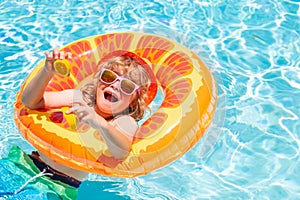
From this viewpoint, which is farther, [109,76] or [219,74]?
[219,74]

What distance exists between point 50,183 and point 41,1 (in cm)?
301

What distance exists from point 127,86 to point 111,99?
15 cm

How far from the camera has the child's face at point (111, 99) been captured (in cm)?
353

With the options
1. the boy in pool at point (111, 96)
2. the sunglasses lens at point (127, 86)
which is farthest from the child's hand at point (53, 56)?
the sunglasses lens at point (127, 86)

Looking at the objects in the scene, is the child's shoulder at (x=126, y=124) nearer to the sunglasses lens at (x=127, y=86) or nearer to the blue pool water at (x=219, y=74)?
the sunglasses lens at (x=127, y=86)

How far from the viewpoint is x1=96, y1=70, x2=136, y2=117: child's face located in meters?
3.53

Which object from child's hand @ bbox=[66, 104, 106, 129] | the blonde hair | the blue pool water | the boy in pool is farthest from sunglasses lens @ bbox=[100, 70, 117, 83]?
the blue pool water

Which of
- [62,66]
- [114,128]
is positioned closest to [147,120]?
[114,128]

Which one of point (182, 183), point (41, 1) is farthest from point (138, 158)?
point (41, 1)

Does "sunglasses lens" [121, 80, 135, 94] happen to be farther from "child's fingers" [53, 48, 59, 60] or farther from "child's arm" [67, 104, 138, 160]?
"child's fingers" [53, 48, 59, 60]

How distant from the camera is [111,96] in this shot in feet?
11.7

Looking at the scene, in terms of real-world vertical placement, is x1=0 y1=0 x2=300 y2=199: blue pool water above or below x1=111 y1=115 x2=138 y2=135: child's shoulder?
below

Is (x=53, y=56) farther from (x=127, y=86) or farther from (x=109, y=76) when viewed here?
(x=127, y=86)

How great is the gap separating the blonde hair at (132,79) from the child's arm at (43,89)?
0.19m
